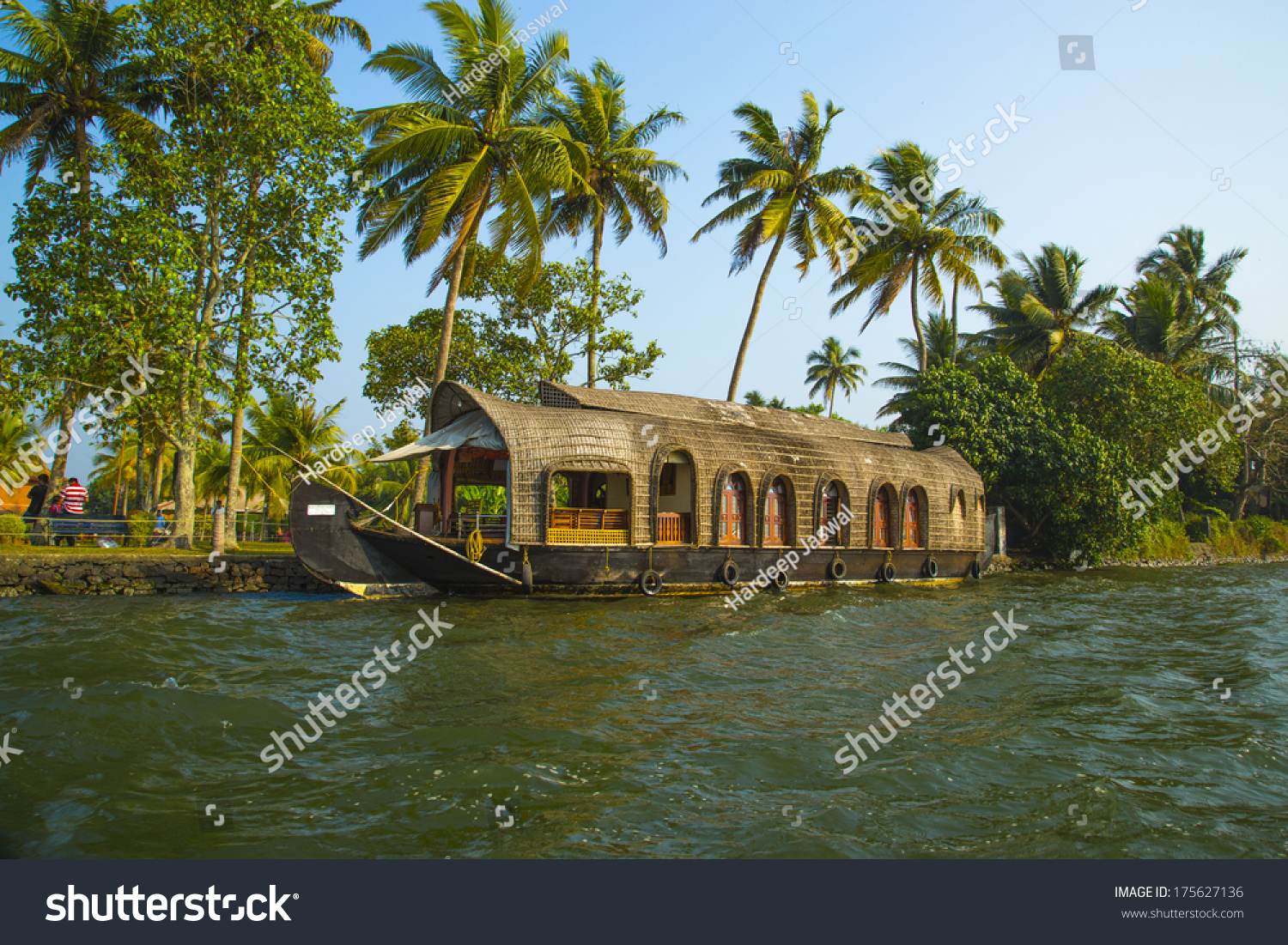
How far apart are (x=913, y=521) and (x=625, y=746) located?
11407 millimetres

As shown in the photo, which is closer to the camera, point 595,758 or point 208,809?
point 208,809

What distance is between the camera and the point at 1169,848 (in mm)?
3119

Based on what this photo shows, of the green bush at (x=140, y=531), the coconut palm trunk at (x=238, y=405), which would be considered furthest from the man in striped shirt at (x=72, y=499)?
the coconut palm trunk at (x=238, y=405)

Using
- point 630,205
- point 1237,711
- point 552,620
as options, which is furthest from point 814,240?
point 1237,711

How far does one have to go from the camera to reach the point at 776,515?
12.0 meters

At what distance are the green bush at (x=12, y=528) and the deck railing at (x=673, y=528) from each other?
9.29 m

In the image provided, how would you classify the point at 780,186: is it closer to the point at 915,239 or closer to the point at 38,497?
the point at 915,239

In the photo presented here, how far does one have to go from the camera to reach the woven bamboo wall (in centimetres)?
962

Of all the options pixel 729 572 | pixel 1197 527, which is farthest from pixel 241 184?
pixel 1197 527

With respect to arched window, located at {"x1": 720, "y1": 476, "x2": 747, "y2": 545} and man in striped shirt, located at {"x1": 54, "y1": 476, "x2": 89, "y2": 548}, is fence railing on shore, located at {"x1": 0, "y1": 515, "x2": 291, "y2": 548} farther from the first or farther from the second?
arched window, located at {"x1": 720, "y1": 476, "x2": 747, "y2": 545}

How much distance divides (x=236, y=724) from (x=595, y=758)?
2.10m

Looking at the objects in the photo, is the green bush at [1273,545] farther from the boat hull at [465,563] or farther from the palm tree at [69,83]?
the palm tree at [69,83]

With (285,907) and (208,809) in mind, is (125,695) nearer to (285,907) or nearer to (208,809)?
(208,809)

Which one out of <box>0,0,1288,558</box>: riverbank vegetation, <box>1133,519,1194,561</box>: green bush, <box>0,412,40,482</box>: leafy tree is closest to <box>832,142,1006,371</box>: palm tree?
<box>0,0,1288,558</box>: riverbank vegetation
